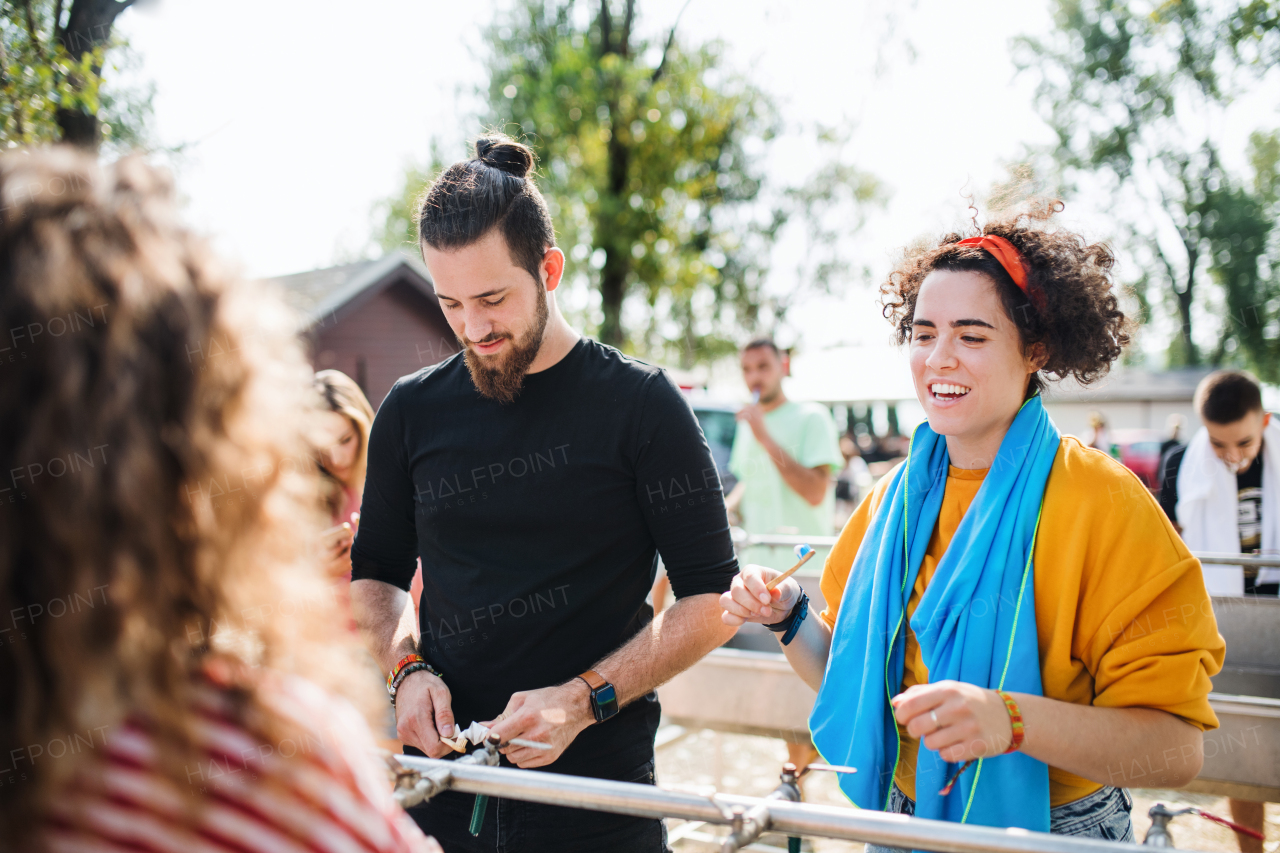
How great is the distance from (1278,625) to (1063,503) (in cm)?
298

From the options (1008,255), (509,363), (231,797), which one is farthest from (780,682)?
(231,797)

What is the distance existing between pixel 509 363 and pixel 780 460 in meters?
3.20

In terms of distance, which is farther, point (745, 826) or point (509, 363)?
point (509, 363)

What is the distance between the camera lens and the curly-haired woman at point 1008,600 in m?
1.43

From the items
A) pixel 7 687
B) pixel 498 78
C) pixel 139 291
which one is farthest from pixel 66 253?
pixel 498 78

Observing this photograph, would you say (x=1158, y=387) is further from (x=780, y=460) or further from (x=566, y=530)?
(x=566, y=530)

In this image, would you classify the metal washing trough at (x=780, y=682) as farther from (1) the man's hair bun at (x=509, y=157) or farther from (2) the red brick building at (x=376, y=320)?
(2) the red brick building at (x=376, y=320)

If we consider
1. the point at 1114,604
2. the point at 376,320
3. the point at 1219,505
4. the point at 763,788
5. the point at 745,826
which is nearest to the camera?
the point at 745,826

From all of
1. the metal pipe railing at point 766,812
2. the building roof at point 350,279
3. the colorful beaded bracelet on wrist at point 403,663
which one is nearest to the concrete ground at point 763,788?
the colorful beaded bracelet on wrist at point 403,663

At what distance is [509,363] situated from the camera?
199 centimetres

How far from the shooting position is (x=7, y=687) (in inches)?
27.1

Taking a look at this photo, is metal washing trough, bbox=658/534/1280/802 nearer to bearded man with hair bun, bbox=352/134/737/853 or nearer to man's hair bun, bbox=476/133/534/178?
bearded man with hair bun, bbox=352/134/737/853

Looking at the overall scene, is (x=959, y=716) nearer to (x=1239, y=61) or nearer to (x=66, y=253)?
(x=66, y=253)

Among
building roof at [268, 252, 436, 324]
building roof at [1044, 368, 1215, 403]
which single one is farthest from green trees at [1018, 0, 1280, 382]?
building roof at [268, 252, 436, 324]
